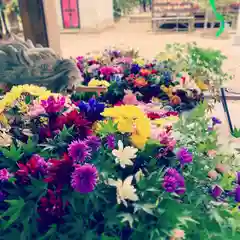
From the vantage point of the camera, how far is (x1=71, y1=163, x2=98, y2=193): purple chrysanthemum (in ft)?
2.65

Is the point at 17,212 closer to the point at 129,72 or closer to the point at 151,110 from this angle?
the point at 151,110

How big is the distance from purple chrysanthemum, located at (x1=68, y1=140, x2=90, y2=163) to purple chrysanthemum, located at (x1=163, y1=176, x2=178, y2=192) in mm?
197

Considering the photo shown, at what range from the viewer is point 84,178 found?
0.81m

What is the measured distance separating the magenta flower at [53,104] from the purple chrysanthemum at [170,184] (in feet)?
1.25

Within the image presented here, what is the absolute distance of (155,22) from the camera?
36.5ft

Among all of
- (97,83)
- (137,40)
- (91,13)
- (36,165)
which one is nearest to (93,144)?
(36,165)

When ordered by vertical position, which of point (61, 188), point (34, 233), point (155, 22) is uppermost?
point (61, 188)

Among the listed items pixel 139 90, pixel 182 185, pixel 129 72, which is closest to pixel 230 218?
pixel 182 185

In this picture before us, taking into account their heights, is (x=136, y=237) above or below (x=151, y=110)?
below

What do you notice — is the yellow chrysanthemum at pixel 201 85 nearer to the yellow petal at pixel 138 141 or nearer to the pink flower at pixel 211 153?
the pink flower at pixel 211 153

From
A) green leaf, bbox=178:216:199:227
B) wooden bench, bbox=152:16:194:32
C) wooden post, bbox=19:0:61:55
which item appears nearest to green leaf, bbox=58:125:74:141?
green leaf, bbox=178:216:199:227

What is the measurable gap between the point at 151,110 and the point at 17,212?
1.82 ft

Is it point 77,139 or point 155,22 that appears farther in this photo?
point 155,22

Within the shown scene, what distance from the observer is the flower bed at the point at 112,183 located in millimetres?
828
